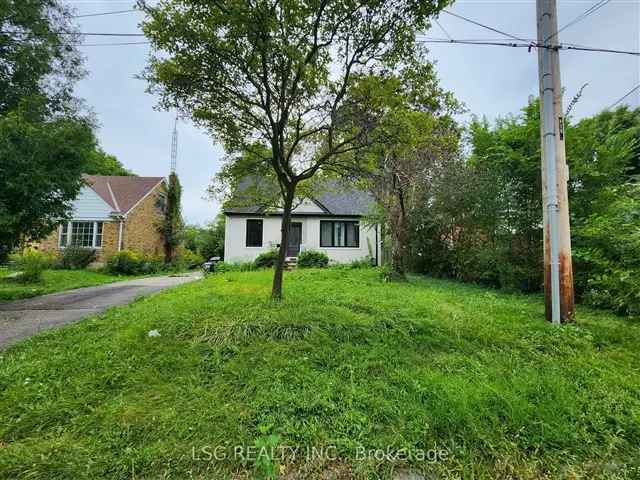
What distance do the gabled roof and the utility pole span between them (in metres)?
18.4

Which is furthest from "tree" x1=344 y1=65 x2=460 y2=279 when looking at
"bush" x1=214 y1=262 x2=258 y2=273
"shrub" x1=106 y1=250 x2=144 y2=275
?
"shrub" x1=106 y1=250 x2=144 y2=275

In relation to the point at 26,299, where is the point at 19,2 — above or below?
above

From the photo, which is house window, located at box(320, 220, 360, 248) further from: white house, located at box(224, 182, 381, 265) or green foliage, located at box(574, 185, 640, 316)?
green foliage, located at box(574, 185, 640, 316)

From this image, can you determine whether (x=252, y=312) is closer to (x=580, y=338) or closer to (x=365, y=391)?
(x=365, y=391)

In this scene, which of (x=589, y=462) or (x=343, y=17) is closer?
(x=589, y=462)

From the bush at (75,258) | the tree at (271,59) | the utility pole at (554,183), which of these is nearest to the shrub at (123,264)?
the bush at (75,258)

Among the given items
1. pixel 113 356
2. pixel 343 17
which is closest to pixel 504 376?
pixel 113 356

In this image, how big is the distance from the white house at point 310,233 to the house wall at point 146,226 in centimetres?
640

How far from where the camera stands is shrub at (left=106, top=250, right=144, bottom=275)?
44.8 feet

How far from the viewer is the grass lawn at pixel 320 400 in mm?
1805

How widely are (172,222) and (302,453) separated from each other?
66.7 feet

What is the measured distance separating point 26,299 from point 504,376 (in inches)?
399

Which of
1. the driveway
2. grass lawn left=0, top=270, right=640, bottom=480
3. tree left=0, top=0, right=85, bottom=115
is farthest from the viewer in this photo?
tree left=0, top=0, right=85, bottom=115

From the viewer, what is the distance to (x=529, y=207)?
699cm
